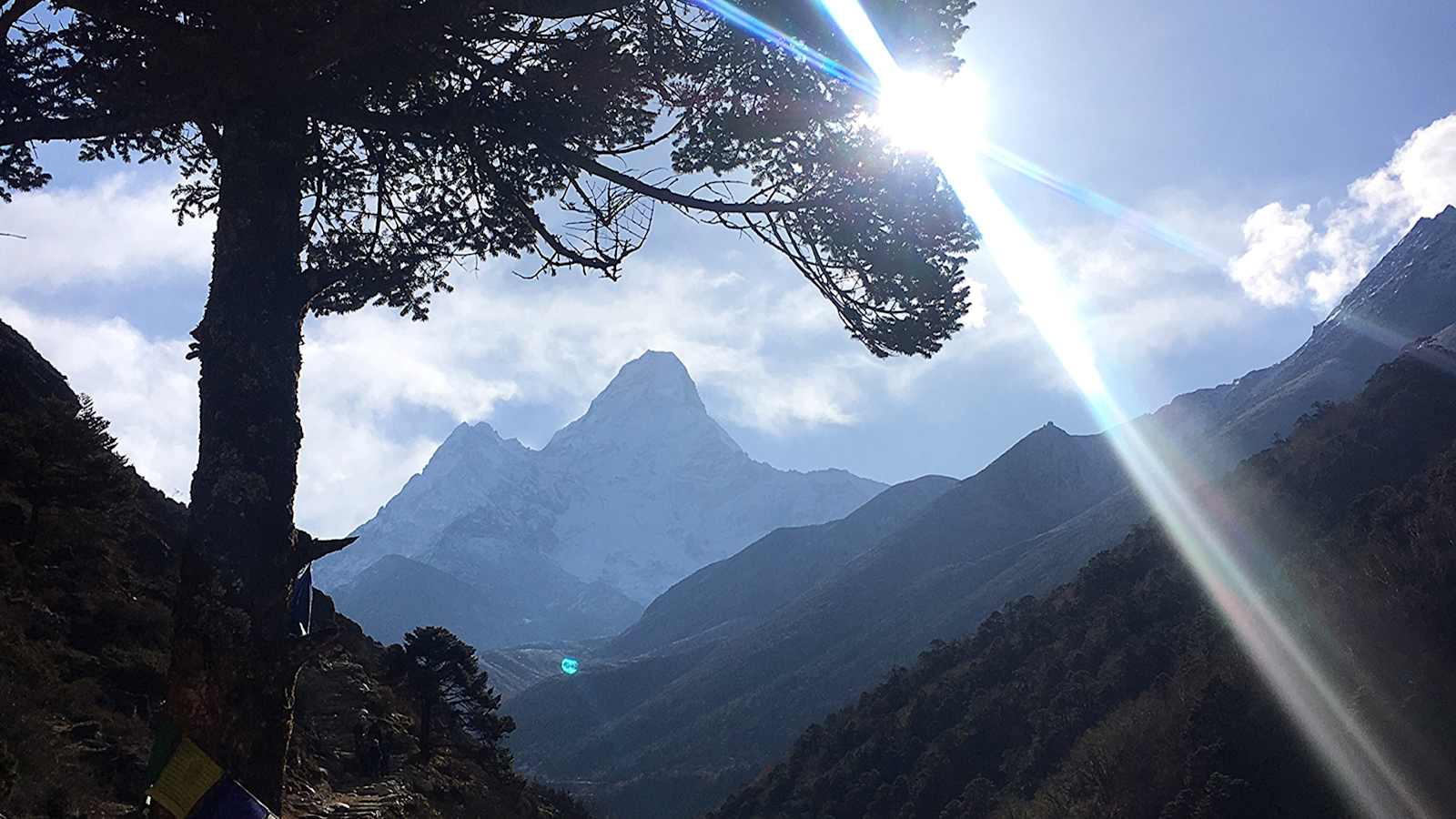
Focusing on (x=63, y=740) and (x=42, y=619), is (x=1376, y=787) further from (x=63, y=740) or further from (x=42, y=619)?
(x=42, y=619)

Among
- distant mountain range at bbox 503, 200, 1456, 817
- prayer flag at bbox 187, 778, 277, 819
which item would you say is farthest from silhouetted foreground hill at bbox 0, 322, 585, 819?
distant mountain range at bbox 503, 200, 1456, 817

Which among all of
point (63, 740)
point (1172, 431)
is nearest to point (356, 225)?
point (63, 740)

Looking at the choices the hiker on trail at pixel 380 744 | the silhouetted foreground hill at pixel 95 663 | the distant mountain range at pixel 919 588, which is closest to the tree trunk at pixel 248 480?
the silhouetted foreground hill at pixel 95 663

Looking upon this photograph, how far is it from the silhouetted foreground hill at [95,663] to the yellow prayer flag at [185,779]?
333 cm

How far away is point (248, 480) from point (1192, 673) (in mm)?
32829

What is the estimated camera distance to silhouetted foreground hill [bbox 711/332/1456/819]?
2414 centimetres

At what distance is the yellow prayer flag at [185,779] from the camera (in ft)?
13.4

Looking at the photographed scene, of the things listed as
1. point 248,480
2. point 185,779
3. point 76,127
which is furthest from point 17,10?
point 185,779

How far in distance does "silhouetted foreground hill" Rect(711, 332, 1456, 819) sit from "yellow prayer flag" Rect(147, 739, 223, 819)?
82.8ft

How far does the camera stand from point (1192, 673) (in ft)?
97.3

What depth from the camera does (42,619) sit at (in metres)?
12.8

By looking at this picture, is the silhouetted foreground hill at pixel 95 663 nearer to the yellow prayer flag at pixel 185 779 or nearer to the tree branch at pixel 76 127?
the yellow prayer flag at pixel 185 779

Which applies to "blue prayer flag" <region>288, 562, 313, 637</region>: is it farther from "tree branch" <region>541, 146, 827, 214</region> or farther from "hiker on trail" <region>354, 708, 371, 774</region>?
"hiker on trail" <region>354, 708, 371, 774</region>

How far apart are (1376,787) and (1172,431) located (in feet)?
390
